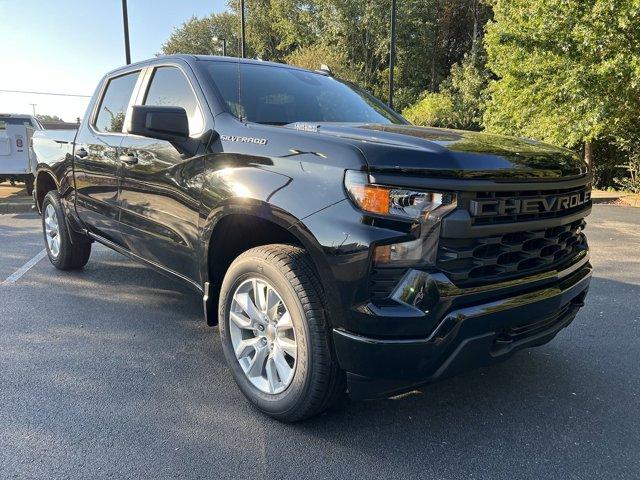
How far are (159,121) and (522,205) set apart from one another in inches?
76.3

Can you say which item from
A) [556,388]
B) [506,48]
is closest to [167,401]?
[556,388]

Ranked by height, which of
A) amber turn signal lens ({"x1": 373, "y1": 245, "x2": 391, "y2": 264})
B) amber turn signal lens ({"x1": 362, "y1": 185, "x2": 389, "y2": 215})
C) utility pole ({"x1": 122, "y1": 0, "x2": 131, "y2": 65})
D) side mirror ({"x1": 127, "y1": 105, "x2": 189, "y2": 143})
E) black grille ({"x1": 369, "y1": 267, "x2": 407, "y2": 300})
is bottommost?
black grille ({"x1": 369, "y1": 267, "x2": 407, "y2": 300})

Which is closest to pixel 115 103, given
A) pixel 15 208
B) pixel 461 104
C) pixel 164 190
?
pixel 164 190

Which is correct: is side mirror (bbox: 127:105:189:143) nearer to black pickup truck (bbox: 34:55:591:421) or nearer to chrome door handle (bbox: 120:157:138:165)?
black pickup truck (bbox: 34:55:591:421)

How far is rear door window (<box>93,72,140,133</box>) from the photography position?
13.4 ft

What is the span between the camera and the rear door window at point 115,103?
13.4 feet

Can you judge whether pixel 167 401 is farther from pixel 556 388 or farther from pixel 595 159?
pixel 595 159

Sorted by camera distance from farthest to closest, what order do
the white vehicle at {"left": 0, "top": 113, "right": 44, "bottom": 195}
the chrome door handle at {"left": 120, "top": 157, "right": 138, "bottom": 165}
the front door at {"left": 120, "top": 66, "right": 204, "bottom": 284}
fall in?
the white vehicle at {"left": 0, "top": 113, "right": 44, "bottom": 195} → the chrome door handle at {"left": 120, "top": 157, "right": 138, "bottom": 165} → the front door at {"left": 120, "top": 66, "right": 204, "bottom": 284}

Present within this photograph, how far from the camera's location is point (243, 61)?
3.59 meters

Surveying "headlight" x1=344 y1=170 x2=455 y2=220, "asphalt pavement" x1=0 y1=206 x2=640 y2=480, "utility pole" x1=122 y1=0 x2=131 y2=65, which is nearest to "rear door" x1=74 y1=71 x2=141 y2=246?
"asphalt pavement" x1=0 y1=206 x2=640 y2=480

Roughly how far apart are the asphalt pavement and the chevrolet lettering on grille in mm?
1107

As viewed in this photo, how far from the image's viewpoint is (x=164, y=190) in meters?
3.20

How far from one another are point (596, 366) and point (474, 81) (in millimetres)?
28962

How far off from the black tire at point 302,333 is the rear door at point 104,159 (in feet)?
5.99
